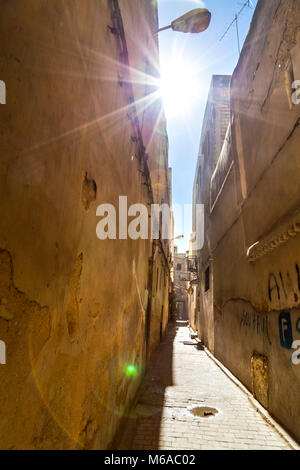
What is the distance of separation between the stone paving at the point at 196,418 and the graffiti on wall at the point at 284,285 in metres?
1.84

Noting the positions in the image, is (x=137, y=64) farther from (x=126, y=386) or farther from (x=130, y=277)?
(x=126, y=386)

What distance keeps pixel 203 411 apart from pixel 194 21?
647 cm

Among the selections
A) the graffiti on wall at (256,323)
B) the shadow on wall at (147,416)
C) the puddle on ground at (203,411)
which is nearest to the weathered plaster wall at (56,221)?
the shadow on wall at (147,416)

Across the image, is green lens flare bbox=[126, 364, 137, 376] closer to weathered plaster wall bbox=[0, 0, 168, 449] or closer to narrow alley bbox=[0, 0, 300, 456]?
narrow alley bbox=[0, 0, 300, 456]

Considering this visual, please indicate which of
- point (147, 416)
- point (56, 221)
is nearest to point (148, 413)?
point (147, 416)

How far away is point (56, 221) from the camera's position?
1488 mm

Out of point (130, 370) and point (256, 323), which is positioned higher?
point (256, 323)

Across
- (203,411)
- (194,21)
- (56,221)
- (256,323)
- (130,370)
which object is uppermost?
(194,21)

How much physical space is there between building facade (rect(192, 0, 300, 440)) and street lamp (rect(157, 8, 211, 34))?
1.15 metres

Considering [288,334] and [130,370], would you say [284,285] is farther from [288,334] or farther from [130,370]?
[130,370]

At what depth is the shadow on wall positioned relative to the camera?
10.9ft

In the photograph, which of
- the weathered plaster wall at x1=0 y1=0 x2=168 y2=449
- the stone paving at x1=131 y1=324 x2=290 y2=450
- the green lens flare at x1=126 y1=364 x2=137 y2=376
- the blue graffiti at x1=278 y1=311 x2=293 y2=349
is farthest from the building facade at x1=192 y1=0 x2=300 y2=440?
the weathered plaster wall at x1=0 y1=0 x2=168 y2=449

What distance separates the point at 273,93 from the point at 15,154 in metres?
4.72

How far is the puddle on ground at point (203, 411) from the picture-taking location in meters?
4.33
